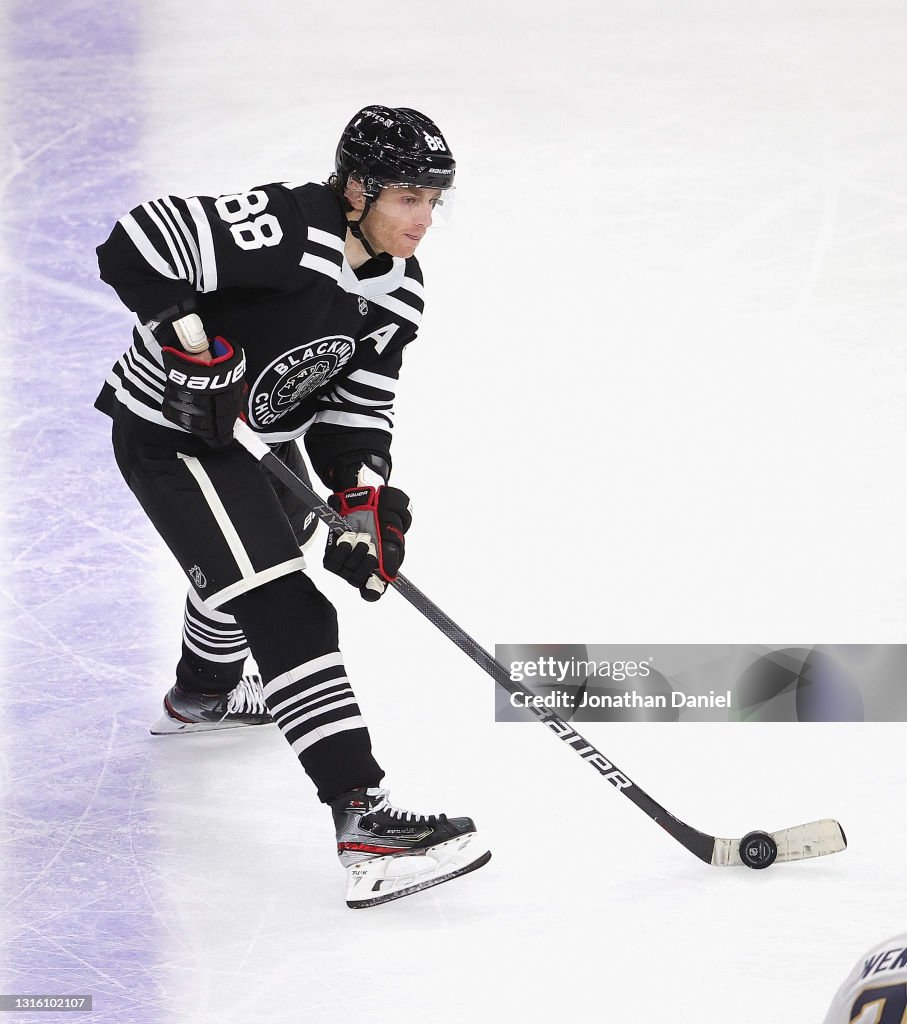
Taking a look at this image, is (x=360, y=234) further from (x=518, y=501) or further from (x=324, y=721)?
(x=518, y=501)

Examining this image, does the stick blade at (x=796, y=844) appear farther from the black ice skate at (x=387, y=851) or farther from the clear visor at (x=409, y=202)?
the clear visor at (x=409, y=202)

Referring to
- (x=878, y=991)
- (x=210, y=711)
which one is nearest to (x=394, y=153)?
(x=210, y=711)

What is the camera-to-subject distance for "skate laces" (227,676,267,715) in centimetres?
310

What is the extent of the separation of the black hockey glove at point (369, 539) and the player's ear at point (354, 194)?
1.70ft

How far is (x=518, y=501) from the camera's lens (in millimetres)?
3842

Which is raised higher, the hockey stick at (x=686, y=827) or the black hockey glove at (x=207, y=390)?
the black hockey glove at (x=207, y=390)

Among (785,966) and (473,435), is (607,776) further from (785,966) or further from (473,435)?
(473,435)

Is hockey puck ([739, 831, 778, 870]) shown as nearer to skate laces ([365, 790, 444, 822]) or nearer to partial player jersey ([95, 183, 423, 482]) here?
skate laces ([365, 790, 444, 822])

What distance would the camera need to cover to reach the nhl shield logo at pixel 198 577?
8.34 ft

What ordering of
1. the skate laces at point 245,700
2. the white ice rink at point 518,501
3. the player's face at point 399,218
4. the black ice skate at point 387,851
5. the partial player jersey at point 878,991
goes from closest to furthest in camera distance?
the partial player jersey at point 878,991, the white ice rink at point 518,501, the black ice skate at point 387,851, the player's face at point 399,218, the skate laces at point 245,700

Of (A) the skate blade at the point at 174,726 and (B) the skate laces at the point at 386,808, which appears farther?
(A) the skate blade at the point at 174,726

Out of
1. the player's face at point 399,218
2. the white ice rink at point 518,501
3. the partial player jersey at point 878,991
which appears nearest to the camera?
the partial player jersey at point 878,991

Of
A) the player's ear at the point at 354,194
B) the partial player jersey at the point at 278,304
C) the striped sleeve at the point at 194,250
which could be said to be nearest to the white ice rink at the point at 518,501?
the partial player jersey at the point at 278,304

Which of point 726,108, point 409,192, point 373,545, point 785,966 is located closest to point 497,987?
point 785,966
